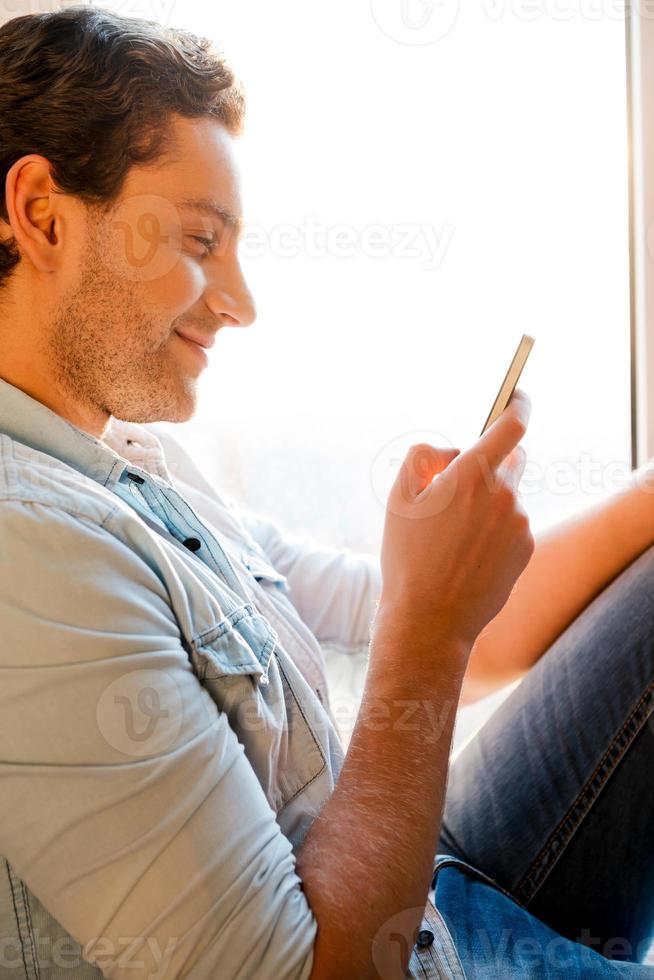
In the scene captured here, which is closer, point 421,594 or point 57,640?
point 57,640

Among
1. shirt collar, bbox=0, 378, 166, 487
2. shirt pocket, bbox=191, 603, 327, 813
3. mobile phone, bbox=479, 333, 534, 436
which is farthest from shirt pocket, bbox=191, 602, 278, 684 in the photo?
mobile phone, bbox=479, 333, 534, 436

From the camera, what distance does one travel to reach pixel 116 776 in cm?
57

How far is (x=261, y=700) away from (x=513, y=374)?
0.37 meters

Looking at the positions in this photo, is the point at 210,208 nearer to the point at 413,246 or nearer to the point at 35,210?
the point at 35,210

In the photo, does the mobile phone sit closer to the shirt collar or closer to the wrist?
the wrist

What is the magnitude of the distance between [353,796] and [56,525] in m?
0.29

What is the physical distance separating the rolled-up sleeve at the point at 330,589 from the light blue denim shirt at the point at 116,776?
49 cm

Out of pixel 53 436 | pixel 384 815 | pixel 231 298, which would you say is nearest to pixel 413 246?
pixel 231 298

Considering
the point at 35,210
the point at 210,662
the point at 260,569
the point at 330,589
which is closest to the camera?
the point at 210,662

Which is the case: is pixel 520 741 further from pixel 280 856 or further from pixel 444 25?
pixel 444 25

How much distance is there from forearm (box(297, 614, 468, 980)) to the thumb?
0.14 meters

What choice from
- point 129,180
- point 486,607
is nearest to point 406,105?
point 129,180

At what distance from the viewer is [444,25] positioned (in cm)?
129

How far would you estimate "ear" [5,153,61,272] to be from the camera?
802 mm
